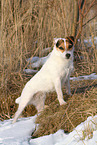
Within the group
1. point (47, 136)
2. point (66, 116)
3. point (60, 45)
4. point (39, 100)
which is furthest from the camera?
point (39, 100)

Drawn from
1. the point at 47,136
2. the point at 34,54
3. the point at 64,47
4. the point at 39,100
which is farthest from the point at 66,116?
the point at 34,54

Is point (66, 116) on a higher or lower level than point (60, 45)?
lower

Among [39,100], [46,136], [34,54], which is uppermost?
[34,54]

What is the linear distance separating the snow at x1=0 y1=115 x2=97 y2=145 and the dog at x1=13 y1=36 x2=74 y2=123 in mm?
332

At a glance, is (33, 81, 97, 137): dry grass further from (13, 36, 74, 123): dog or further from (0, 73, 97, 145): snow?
(13, 36, 74, 123): dog

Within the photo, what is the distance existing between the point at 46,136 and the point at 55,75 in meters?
1.08

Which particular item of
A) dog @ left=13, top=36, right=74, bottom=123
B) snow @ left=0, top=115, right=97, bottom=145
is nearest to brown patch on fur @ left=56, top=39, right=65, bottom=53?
dog @ left=13, top=36, right=74, bottom=123

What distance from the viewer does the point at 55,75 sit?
10.9 feet

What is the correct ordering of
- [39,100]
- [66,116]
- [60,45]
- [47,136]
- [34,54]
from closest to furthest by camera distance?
[47,136] < [66,116] < [60,45] < [39,100] < [34,54]

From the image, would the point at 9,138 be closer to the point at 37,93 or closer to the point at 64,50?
the point at 37,93

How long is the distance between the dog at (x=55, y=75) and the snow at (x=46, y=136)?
33 cm

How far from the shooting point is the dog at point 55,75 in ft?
10.7

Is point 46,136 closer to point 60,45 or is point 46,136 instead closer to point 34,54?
point 60,45

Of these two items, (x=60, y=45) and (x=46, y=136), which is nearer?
(x=46, y=136)
